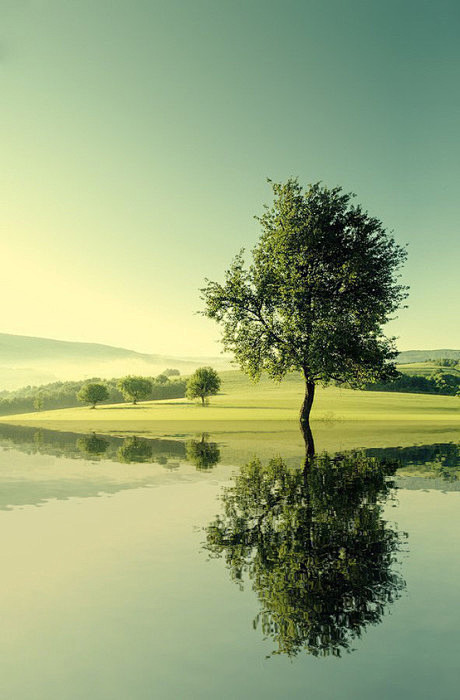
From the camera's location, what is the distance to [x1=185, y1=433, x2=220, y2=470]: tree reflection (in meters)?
23.8

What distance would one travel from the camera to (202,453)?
→ 2825 cm

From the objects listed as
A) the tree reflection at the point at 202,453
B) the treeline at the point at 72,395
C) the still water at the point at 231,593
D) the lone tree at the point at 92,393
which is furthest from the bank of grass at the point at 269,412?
the still water at the point at 231,593

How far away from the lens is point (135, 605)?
302 inches

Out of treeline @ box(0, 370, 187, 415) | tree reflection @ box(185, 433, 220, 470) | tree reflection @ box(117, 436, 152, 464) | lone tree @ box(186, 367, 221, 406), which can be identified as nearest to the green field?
tree reflection @ box(185, 433, 220, 470)

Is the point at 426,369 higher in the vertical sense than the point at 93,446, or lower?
higher

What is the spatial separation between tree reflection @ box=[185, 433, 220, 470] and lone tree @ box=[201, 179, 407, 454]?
41.9ft

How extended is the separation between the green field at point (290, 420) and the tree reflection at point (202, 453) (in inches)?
77.8

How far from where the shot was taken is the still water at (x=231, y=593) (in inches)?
234

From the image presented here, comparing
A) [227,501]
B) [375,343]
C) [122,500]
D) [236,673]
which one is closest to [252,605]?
[236,673]

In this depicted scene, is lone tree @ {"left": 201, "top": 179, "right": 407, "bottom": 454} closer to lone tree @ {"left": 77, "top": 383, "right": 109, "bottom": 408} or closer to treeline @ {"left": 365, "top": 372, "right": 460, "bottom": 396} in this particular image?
lone tree @ {"left": 77, "top": 383, "right": 109, "bottom": 408}

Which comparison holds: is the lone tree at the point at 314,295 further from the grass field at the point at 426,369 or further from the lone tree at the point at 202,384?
the grass field at the point at 426,369

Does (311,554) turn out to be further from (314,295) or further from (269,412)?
(269,412)

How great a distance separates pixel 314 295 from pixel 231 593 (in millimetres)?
38584

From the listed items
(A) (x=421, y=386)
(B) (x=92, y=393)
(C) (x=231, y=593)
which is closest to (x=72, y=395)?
(B) (x=92, y=393)
